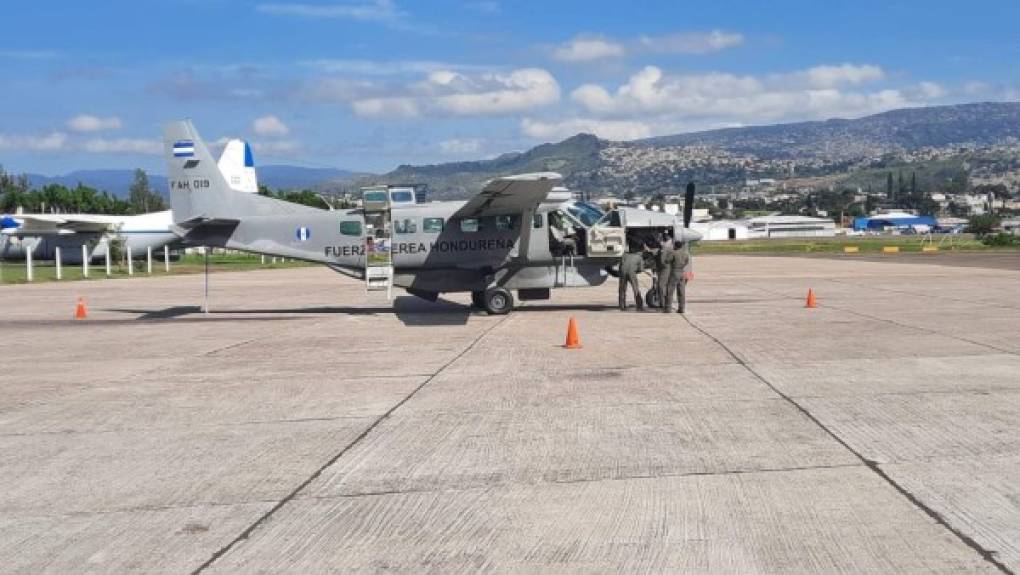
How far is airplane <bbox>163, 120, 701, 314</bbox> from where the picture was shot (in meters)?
23.2

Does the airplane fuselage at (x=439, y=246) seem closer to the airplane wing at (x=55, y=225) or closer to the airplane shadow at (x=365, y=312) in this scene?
the airplane shadow at (x=365, y=312)

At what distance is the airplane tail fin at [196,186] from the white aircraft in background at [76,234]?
32850 mm

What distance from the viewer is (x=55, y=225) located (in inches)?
2291

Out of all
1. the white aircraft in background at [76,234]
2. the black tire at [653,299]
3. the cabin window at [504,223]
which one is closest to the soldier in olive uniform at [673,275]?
the black tire at [653,299]

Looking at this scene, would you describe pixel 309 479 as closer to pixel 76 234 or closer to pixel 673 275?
pixel 673 275

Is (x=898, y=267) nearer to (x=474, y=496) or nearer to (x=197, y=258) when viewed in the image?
(x=474, y=496)

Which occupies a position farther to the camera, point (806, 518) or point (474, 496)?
point (474, 496)

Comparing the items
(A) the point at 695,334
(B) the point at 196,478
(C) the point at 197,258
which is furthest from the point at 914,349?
(C) the point at 197,258

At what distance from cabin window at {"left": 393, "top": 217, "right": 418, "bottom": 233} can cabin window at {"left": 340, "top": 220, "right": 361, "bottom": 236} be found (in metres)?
1.01

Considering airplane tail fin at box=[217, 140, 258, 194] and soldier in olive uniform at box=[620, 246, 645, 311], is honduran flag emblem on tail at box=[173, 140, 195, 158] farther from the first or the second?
airplane tail fin at box=[217, 140, 258, 194]

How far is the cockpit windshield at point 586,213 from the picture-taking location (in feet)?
76.7

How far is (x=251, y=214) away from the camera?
79.2ft

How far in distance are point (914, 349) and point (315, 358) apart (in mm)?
9192

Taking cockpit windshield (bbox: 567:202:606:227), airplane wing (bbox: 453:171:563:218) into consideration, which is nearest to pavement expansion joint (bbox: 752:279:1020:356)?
cockpit windshield (bbox: 567:202:606:227)
